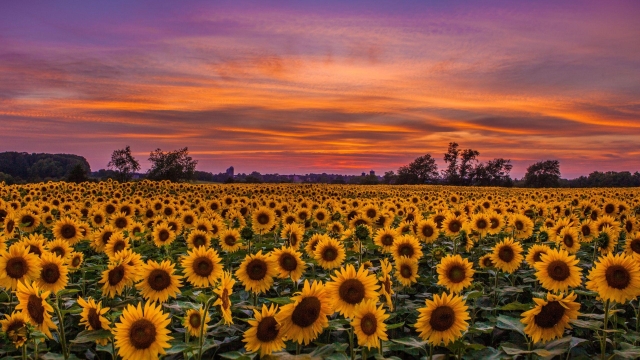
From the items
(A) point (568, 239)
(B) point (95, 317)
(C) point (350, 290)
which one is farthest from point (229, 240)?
(A) point (568, 239)

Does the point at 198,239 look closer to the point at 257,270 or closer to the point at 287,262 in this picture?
the point at 257,270

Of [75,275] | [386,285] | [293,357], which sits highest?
[386,285]

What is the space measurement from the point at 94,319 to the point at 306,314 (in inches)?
81.9

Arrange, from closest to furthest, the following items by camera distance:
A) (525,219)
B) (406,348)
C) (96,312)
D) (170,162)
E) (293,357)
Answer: (293,357)
(96,312)
(406,348)
(525,219)
(170,162)

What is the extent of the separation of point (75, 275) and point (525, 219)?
31.8 ft

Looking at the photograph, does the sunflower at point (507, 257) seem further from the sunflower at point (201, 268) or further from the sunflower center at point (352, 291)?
the sunflower at point (201, 268)

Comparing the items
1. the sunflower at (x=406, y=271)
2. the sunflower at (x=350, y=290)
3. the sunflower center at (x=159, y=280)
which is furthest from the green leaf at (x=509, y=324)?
the sunflower center at (x=159, y=280)

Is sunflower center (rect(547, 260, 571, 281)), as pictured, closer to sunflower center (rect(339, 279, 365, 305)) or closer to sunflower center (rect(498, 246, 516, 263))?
sunflower center (rect(498, 246, 516, 263))

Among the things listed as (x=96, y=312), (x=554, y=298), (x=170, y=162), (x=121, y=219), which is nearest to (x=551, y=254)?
(x=554, y=298)

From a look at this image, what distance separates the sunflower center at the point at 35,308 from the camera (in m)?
4.39

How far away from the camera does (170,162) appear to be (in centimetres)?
9712

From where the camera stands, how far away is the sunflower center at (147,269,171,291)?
5.78 metres

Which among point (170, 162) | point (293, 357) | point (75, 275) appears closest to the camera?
point (293, 357)

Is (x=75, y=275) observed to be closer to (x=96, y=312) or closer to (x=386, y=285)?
(x=96, y=312)
